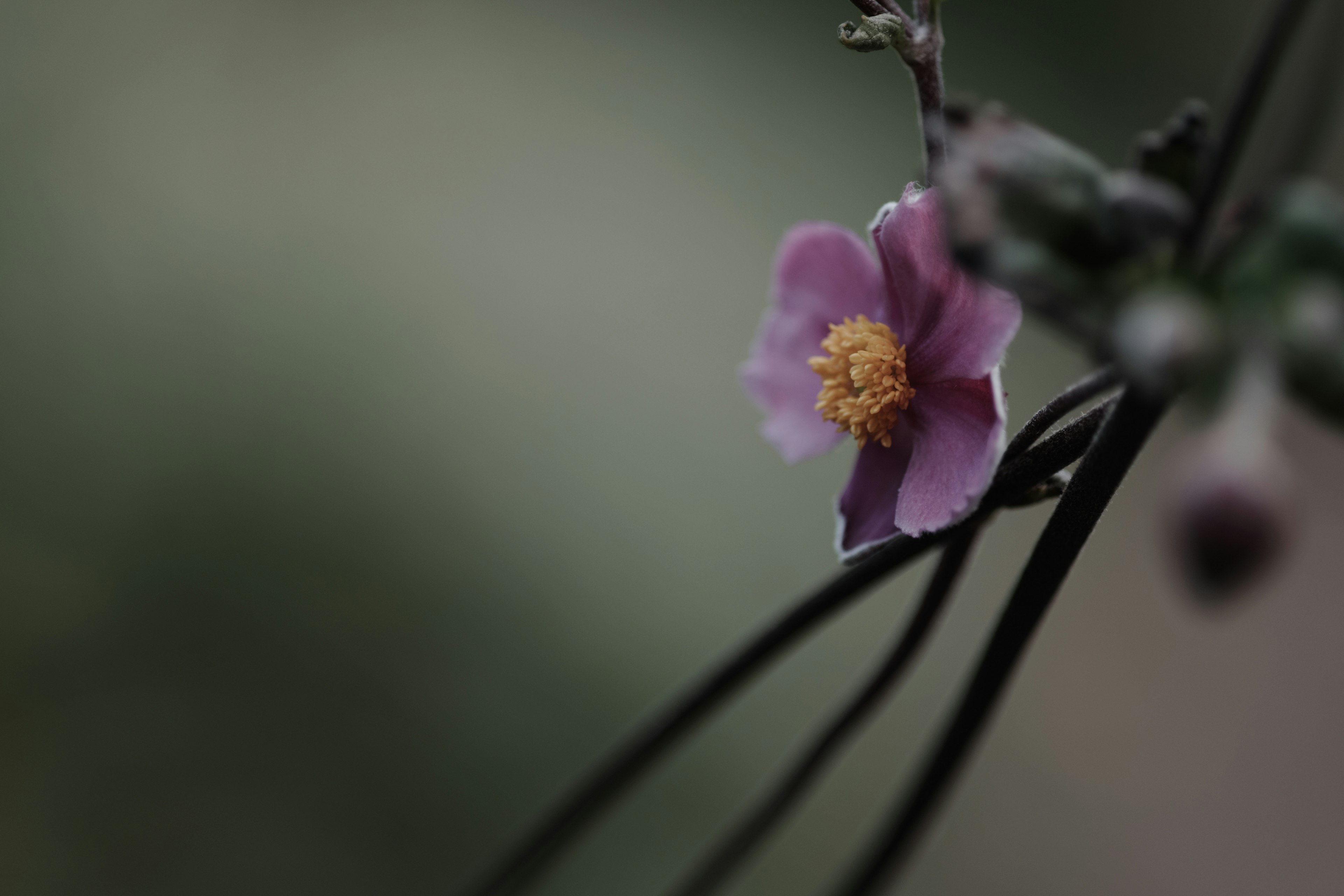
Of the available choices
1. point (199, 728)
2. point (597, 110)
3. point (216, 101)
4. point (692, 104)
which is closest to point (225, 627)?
point (199, 728)

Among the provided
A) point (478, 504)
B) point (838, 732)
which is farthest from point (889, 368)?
point (478, 504)

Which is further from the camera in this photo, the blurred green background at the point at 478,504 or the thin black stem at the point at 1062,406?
the blurred green background at the point at 478,504

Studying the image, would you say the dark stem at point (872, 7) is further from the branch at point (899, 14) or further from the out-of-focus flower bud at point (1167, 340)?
the out-of-focus flower bud at point (1167, 340)

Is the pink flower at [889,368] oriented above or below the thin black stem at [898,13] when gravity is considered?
below

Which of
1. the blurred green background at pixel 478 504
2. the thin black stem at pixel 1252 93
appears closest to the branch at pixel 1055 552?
the thin black stem at pixel 1252 93

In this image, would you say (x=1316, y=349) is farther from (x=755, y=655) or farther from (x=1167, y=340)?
(x=755, y=655)

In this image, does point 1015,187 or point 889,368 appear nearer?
point 1015,187

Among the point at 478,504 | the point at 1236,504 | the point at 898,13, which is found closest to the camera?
the point at 1236,504
